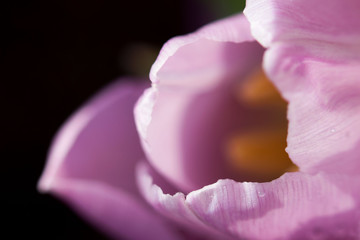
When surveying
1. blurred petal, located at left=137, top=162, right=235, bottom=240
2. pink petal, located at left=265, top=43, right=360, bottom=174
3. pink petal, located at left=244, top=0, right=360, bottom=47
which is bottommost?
blurred petal, located at left=137, top=162, right=235, bottom=240

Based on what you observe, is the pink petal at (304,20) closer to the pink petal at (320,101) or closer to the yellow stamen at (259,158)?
the pink petal at (320,101)

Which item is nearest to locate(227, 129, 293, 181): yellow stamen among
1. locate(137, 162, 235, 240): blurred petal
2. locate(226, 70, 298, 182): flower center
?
locate(226, 70, 298, 182): flower center

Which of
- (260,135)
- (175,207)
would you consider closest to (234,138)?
(260,135)

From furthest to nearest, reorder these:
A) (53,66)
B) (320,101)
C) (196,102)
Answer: (53,66)
(196,102)
(320,101)

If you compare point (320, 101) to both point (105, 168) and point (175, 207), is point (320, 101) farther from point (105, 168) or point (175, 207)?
point (105, 168)

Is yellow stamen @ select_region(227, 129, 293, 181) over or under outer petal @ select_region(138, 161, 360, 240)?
under

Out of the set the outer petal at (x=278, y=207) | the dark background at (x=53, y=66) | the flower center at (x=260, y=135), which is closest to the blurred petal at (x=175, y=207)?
the outer petal at (x=278, y=207)

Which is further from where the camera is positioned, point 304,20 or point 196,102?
point 196,102

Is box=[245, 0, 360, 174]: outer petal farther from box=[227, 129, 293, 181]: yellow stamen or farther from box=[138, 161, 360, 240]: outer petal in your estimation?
box=[227, 129, 293, 181]: yellow stamen
